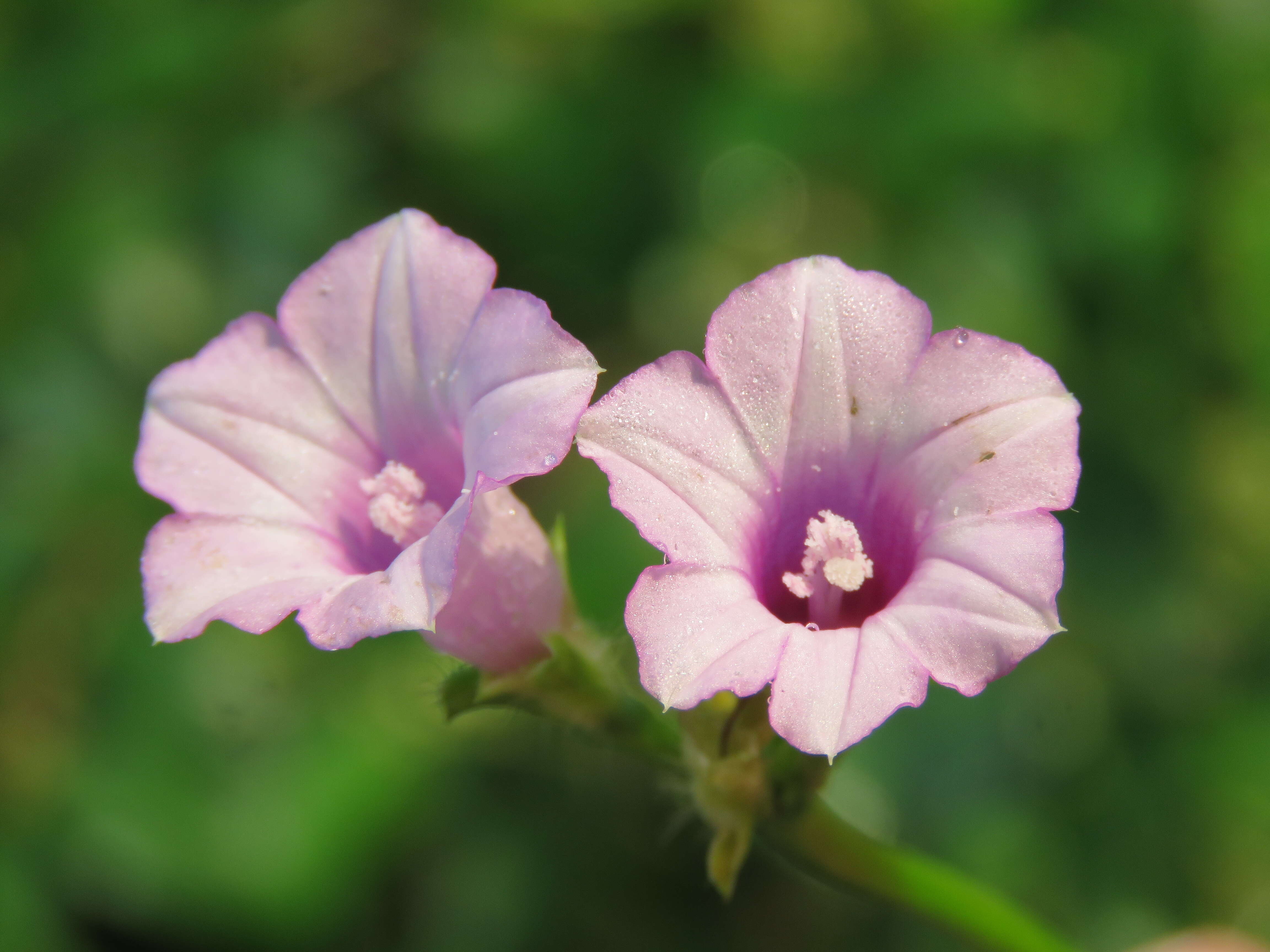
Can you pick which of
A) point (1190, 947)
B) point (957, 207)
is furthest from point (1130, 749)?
point (957, 207)

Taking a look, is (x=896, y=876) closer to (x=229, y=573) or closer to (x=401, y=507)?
(x=401, y=507)

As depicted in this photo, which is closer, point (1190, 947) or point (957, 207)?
point (1190, 947)

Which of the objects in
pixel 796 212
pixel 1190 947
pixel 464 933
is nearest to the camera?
pixel 1190 947

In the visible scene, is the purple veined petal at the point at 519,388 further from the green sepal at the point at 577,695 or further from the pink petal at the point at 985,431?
the pink petal at the point at 985,431

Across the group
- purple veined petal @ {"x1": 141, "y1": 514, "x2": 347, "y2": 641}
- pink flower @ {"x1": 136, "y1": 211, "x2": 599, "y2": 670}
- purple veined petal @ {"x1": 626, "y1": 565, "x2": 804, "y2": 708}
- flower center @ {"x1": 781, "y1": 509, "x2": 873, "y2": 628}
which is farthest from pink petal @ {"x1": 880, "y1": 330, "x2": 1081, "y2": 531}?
purple veined petal @ {"x1": 141, "y1": 514, "x2": 347, "y2": 641}

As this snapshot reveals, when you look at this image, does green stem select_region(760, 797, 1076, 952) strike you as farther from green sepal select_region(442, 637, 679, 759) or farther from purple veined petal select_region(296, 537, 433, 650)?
purple veined petal select_region(296, 537, 433, 650)

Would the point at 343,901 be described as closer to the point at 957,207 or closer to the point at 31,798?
the point at 31,798

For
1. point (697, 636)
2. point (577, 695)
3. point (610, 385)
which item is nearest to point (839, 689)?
point (697, 636)
